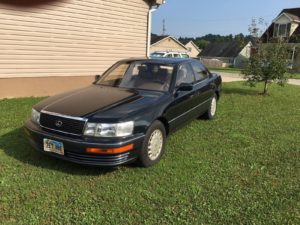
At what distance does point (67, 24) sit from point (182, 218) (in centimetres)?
770

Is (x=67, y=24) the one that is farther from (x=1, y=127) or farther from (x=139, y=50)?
(x=1, y=127)

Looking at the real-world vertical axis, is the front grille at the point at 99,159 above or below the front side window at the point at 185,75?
below

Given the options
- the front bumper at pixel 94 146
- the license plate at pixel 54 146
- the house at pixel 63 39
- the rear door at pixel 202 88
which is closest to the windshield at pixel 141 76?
the rear door at pixel 202 88

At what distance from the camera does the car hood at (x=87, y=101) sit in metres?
3.82

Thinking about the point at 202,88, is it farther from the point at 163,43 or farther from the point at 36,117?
the point at 163,43

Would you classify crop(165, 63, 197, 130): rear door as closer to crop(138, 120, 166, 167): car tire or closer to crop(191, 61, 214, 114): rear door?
crop(191, 61, 214, 114): rear door

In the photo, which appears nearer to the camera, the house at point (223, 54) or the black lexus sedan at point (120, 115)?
the black lexus sedan at point (120, 115)

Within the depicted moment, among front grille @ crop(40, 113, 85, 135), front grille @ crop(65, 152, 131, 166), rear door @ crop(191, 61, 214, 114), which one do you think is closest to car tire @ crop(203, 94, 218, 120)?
rear door @ crop(191, 61, 214, 114)

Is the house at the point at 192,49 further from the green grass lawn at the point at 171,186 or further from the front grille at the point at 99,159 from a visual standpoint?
the front grille at the point at 99,159

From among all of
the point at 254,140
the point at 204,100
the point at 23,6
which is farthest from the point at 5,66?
the point at 254,140

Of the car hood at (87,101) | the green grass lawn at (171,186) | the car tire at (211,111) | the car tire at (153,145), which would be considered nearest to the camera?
the green grass lawn at (171,186)

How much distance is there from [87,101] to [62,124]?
0.54m

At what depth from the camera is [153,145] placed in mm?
4129

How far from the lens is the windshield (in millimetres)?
4773
